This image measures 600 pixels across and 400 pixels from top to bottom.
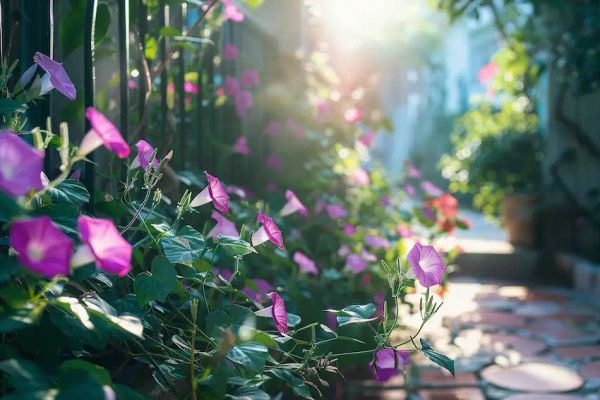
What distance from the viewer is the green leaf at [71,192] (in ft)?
2.36

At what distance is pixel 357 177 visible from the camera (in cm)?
289

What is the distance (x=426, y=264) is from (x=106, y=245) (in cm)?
47

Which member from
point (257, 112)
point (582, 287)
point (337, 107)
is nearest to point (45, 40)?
point (257, 112)

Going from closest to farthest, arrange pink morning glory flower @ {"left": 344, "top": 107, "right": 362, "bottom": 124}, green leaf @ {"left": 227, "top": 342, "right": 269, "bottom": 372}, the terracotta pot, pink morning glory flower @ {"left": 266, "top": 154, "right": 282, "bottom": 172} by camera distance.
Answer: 1. green leaf @ {"left": 227, "top": 342, "right": 269, "bottom": 372}
2. pink morning glory flower @ {"left": 266, "top": 154, "right": 282, "bottom": 172}
3. pink morning glory flower @ {"left": 344, "top": 107, "right": 362, "bottom": 124}
4. the terracotta pot

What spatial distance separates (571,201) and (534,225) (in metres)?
0.27

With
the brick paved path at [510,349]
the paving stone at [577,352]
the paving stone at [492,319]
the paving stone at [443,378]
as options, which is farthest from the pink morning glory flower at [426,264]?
the paving stone at [492,319]

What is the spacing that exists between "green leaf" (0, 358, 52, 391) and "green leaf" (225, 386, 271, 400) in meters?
0.29

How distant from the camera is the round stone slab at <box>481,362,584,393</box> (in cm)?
227

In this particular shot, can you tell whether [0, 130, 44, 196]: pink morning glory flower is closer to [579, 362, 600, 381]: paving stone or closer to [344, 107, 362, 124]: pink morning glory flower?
[579, 362, 600, 381]: paving stone

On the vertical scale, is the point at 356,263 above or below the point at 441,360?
below

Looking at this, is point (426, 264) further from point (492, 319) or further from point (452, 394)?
point (492, 319)

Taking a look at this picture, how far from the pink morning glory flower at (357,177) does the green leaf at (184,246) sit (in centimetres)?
202

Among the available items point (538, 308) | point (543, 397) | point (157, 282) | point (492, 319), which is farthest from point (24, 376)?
point (538, 308)

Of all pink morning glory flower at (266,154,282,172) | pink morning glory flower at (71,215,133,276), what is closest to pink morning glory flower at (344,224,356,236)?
pink morning glory flower at (266,154,282,172)
